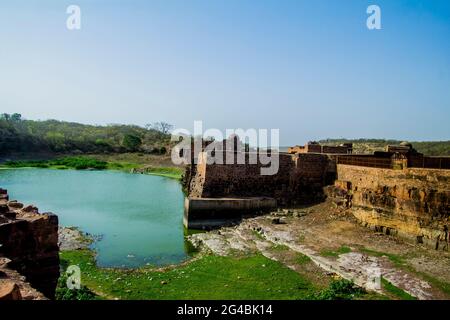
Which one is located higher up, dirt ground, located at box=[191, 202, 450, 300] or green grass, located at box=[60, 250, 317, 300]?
dirt ground, located at box=[191, 202, 450, 300]

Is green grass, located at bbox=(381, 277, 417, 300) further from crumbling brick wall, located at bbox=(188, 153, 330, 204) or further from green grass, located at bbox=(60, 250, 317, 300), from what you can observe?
crumbling brick wall, located at bbox=(188, 153, 330, 204)

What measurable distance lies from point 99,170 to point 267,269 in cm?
4194

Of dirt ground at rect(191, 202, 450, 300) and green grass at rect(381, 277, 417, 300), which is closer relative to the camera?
green grass at rect(381, 277, 417, 300)

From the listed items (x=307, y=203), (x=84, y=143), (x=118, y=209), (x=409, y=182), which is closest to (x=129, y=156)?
(x=84, y=143)

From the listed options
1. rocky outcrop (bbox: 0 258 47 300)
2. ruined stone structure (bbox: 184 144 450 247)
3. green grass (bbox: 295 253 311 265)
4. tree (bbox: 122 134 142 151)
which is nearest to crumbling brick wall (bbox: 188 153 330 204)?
ruined stone structure (bbox: 184 144 450 247)

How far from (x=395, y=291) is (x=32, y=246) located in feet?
27.6

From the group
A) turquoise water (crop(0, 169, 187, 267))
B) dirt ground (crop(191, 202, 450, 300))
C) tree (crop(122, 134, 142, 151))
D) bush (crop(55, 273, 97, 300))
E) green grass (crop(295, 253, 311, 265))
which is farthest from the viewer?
tree (crop(122, 134, 142, 151))

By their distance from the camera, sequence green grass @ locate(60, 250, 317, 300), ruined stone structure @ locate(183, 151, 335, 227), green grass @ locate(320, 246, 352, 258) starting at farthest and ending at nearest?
ruined stone structure @ locate(183, 151, 335, 227) → green grass @ locate(320, 246, 352, 258) → green grass @ locate(60, 250, 317, 300)

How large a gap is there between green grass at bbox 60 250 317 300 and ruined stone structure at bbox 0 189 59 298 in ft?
7.03

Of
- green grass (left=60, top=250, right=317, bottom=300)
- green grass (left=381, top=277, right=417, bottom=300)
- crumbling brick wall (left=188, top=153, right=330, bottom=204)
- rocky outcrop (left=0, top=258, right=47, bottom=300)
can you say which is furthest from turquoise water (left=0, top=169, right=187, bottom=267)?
rocky outcrop (left=0, top=258, right=47, bottom=300)

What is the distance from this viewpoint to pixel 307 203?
19.7 metres

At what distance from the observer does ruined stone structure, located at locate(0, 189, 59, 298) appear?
7395 millimetres

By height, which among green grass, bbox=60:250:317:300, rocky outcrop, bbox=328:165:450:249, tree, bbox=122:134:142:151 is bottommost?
green grass, bbox=60:250:317:300
